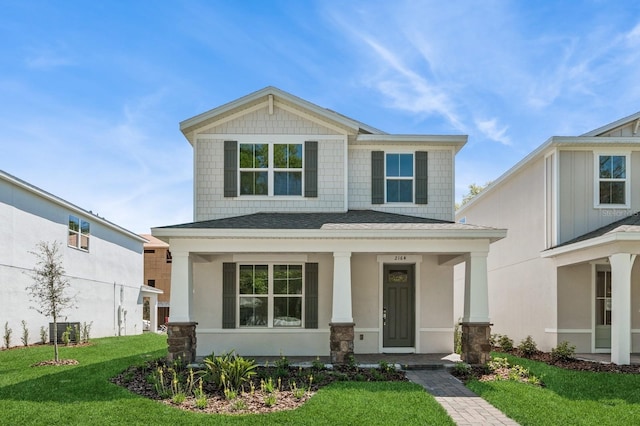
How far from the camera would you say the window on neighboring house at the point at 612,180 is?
44.5 ft

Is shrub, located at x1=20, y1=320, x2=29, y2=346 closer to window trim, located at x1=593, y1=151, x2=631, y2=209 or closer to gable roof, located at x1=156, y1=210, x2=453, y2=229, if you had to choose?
gable roof, located at x1=156, y1=210, x2=453, y2=229

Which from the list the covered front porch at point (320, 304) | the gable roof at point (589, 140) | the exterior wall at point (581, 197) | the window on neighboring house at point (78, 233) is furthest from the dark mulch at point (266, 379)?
the window on neighboring house at point (78, 233)

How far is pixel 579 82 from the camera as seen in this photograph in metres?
15.3

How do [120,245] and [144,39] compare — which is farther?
[120,245]

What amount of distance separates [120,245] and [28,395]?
17.1 meters

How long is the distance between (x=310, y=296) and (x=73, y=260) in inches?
462

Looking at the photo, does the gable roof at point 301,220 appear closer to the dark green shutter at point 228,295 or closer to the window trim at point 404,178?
the window trim at point 404,178

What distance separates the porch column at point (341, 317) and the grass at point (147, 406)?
54.8 inches

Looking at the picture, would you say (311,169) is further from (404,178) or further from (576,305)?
(576,305)

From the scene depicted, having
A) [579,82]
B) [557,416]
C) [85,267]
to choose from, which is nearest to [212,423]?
[557,416]

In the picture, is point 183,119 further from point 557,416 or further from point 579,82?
point 579,82

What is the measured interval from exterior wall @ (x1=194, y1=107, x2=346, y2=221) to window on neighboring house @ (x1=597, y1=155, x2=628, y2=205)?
7107 millimetres

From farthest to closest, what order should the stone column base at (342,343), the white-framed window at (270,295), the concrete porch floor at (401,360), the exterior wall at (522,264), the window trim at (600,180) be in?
the exterior wall at (522,264) < the window trim at (600,180) < the white-framed window at (270,295) < the concrete porch floor at (401,360) < the stone column base at (342,343)

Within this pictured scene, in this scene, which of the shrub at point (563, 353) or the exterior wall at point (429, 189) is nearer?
the shrub at point (563, 353)
